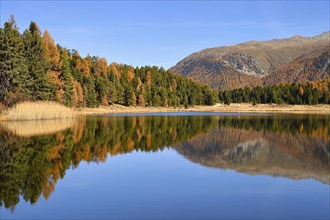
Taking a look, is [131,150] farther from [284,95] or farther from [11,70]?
[284,95]

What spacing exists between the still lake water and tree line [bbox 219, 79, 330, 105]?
15304 centimetres

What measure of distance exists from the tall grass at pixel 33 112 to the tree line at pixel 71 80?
3909mm

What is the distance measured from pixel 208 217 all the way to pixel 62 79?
7352 cm

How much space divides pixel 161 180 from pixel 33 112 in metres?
38.8

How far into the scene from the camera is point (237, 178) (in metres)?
16.5

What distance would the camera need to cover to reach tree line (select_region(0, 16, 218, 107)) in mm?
56500

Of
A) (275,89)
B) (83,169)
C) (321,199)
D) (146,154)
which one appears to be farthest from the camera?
(275,89)

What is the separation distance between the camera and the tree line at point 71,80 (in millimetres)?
56500

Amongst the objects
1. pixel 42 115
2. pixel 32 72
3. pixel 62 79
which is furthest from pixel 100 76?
pixel 42 115

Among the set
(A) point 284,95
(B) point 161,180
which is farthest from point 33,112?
(A) point 284,95

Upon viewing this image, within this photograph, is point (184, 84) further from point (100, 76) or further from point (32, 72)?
point (32, 72)

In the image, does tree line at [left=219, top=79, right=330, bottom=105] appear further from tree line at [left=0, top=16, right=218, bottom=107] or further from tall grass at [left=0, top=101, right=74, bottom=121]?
tall grass at [left=0, top=101, right=74, bottom=121]

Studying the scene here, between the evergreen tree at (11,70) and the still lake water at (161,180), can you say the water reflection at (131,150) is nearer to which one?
the still lake water at (161,180)

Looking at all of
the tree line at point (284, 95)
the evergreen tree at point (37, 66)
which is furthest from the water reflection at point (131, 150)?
the tree line at point (284, 95)
